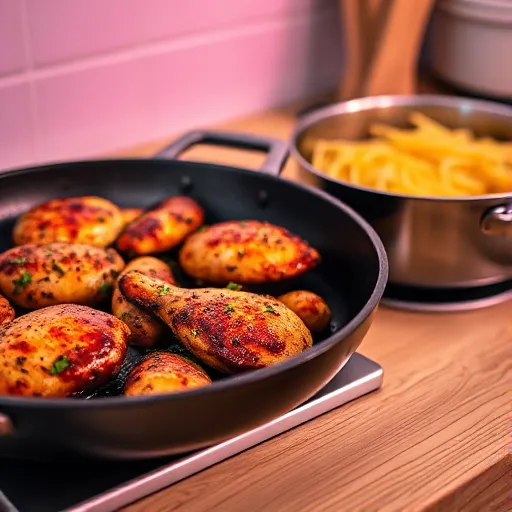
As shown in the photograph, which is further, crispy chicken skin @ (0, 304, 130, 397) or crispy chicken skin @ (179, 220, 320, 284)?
crispy chicken skin @ (179, 220, 320, 284)

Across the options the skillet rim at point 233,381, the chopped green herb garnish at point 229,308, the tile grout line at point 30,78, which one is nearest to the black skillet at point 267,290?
the skillet rim at point 233,381

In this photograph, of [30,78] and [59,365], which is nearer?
[59,365]

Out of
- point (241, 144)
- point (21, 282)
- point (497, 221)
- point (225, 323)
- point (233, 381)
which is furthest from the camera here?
point (241, 144)

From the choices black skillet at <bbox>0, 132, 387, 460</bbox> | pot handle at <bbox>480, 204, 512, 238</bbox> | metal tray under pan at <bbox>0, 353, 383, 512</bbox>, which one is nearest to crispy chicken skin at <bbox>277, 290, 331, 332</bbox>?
black skillet at <bbox>0, 132, 387, 460</bbox>

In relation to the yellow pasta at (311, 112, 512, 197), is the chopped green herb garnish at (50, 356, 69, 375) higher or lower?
higher

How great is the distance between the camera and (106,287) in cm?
91

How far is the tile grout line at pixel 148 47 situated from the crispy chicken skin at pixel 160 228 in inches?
17.6

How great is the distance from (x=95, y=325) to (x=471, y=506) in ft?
1.38

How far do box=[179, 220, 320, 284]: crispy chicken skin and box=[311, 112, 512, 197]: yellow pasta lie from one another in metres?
0.26

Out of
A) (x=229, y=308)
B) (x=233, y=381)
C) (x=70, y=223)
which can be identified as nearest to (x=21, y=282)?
(x=70, y=223)

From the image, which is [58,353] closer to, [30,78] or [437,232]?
[437,232]

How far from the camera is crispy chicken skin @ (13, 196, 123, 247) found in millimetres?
989

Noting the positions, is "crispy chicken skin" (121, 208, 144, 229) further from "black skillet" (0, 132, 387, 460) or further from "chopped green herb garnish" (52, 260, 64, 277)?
"chopped green herb garnish" (52, 260, 64, 277)

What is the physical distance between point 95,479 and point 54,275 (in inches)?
9.9
